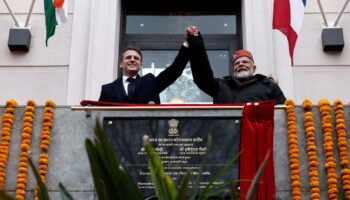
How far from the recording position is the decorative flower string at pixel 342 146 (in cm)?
731

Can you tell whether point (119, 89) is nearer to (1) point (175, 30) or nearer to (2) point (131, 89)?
(2) point (131, 89)

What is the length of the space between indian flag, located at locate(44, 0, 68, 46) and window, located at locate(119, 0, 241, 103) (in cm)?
150

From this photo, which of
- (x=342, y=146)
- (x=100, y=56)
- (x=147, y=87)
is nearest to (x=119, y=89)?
(x=147, y=87)

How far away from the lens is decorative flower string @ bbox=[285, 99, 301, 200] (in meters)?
7.30

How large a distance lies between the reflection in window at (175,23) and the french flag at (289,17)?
189cm

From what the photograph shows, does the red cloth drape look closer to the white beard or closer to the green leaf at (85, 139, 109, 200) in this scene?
the white beard

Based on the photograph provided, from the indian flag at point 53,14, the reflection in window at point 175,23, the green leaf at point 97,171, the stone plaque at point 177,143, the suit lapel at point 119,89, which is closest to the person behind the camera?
the green leaf at point 97,171

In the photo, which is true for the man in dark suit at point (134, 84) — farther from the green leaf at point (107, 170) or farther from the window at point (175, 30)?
the green leaf at point (107, 170)

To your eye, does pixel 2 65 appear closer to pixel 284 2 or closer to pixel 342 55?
pixel 284 2

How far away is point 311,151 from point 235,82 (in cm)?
123

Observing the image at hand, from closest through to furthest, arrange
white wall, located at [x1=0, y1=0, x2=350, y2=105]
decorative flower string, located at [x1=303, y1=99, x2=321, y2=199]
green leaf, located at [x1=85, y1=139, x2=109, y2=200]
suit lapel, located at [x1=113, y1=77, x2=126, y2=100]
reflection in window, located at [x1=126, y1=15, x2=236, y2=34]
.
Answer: green leaf, located at [x1=85, y1=139, x2=109, y2=200] < decorative flower string, located at [x1=303, y1=99, x2=321, y2=199] < suit lapel, located at [x1=113, y1=77, x2=126, y2=100] < white wall, located at [x1=0, y1=0, x2=350, y2=105] < reflection in window, located at [x1=126, y1=15, x2=236, y2=34]

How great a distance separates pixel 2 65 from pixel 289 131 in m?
4.93

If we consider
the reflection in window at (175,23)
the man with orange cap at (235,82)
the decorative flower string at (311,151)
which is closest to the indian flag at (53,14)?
the reflection in window at (175,23)

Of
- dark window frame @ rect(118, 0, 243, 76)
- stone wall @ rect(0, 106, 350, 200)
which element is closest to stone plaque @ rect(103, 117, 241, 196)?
stone wall @ rect(0, 106, 350, 200)
